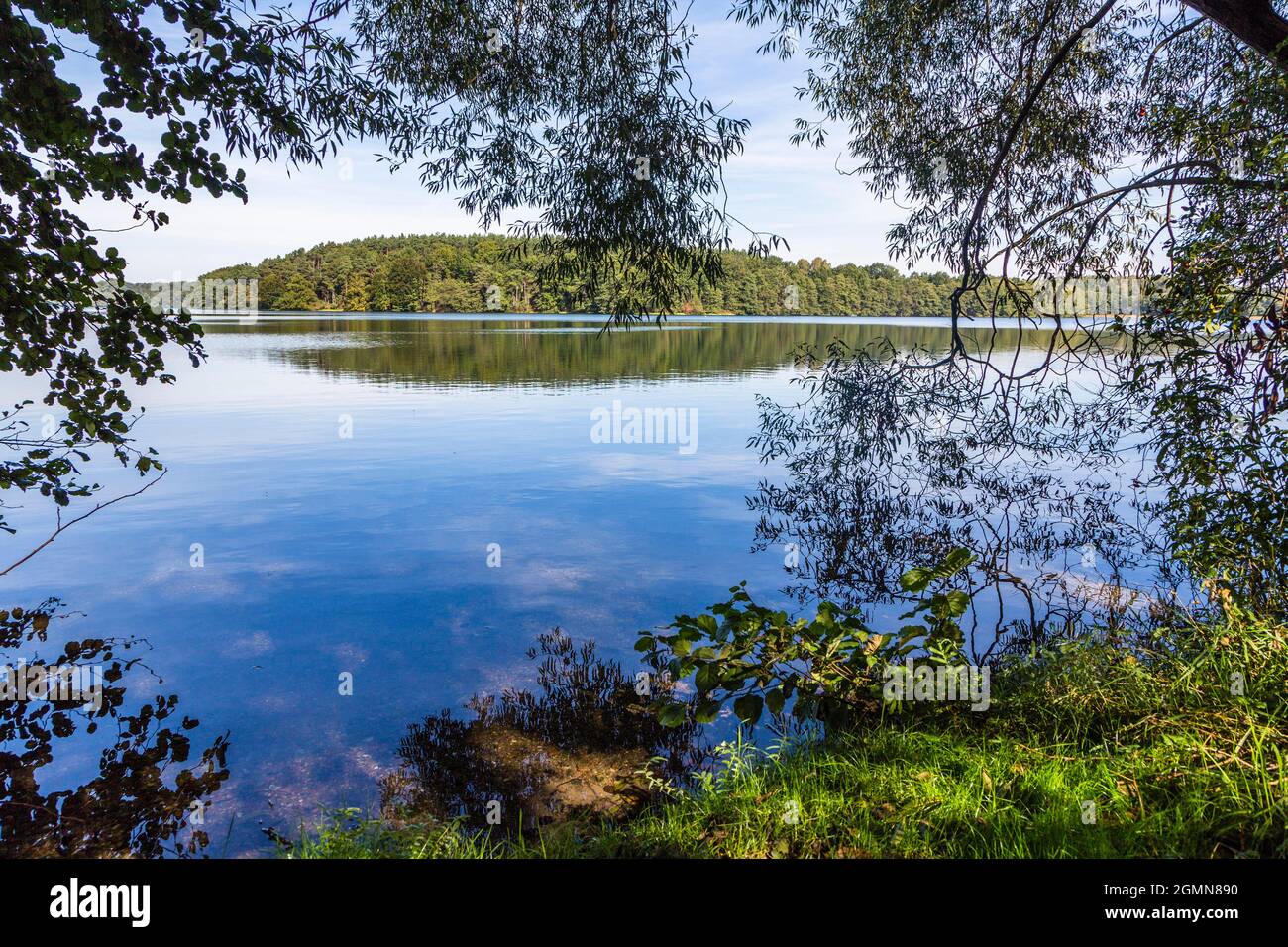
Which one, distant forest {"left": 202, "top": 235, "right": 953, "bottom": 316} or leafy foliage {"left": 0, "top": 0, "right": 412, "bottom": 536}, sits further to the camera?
distant forest {"left": 202, "top": 235, "right": 953, "bottom": 316}

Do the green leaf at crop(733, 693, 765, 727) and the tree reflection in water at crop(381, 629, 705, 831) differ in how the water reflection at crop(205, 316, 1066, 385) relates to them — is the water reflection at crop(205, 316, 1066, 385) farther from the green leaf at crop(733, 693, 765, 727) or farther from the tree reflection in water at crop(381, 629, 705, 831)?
the green leaf at crop(733, 693, 765, 727)

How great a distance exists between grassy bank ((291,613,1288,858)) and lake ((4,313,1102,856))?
1242 mm

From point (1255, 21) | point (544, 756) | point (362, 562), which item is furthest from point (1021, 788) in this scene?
point (362, 562)

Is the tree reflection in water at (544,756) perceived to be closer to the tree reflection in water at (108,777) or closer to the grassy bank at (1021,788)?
the grassy bank at (1021,788)

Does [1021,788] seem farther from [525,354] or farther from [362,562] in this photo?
[525,354]

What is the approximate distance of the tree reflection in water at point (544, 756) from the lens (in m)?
3.45

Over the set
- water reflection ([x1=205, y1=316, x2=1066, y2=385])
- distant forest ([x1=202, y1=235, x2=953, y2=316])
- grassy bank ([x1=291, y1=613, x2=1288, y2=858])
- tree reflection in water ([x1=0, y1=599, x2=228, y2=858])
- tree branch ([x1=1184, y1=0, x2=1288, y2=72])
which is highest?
distant forest ([x1=202, y1=235, x2=953, y2=316])

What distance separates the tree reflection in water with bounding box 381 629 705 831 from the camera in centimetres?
345

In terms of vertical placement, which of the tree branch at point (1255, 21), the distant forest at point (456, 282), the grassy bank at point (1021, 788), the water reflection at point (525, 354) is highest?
the distant forest at point (456, 282)

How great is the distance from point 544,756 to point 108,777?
2148 mm

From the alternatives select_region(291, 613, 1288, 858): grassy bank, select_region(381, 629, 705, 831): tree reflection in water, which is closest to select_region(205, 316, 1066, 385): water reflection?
select_region(381, 629, 705, 831): tree reflection in water

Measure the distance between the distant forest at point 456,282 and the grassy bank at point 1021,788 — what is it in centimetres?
4240

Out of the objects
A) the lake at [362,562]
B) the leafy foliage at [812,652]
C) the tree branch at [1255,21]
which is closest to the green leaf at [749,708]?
the leafy foliage at [812,652]

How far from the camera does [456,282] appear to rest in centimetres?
6309
